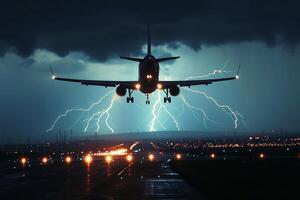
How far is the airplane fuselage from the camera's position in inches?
2574

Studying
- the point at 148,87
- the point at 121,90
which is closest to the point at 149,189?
the point at 148,87

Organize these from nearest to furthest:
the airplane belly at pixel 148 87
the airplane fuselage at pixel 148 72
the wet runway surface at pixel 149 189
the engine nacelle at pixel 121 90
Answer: the wet runway surface at pixel 149 189 < the airplane fuselage at pixel 148 72 < the airplane belly at pixel 148 87 < the engine nacelle at pixel 121 90

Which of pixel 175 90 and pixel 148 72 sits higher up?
pixel 148 72

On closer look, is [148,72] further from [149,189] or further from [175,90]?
[149,189]

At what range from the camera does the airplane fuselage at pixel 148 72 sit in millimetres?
65375

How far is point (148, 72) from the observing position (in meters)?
65.4

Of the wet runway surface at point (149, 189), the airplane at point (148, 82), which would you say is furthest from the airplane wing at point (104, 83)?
the wet runway surface at point (149, 189)

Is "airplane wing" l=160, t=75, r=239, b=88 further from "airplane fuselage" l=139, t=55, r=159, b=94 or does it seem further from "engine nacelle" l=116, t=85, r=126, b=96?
"engine nacelle" l=116, t=85, r=126, b=96

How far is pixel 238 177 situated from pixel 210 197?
1889cm

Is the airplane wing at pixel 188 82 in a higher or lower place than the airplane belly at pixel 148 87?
higher

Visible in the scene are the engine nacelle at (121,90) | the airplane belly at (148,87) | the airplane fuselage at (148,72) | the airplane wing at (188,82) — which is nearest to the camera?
the airplane fuselage at (148,72)

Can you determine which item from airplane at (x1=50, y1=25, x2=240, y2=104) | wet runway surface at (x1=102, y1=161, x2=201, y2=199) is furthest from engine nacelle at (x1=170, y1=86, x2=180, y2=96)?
wet runway surface at (x1=102, y1=161, x2=201, y2=199)

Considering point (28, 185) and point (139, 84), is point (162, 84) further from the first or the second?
point (28, 185)

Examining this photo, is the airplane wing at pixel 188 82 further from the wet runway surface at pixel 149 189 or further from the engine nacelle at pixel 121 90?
the wet runway surface at pixel 149 189
